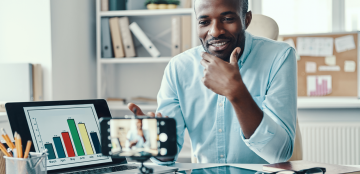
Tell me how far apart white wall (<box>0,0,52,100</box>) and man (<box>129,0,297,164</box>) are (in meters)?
0.90

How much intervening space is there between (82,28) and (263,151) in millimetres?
1630

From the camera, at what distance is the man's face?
1032 mm

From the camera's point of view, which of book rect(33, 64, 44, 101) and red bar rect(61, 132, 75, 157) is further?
book rect(33, 64, 44, 101)

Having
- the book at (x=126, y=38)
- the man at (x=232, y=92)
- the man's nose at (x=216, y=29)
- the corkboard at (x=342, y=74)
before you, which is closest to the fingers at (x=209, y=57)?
the man at (x=232, y=92)

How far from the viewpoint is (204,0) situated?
1.05 m

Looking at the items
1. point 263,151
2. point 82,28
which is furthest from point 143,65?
point 263,151

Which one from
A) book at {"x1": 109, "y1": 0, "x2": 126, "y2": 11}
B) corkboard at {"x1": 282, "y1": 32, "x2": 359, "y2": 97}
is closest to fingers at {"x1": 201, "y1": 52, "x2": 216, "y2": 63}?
book at {"x1": 109, "y1": 0, "x2": 126, "y2": 11}

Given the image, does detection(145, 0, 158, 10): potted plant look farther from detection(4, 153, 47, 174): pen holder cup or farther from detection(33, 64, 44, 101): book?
detection(4, 153, 47, 174): pen holder cup

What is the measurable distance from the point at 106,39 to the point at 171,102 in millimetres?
1256

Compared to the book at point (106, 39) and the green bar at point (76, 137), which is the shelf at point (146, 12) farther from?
the green bar at point (76, 137)

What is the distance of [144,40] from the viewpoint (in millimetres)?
2307

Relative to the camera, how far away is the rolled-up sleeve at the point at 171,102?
1.18 m

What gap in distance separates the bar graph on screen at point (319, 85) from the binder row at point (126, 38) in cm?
102

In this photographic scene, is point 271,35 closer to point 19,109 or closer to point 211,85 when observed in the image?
point 211,85
